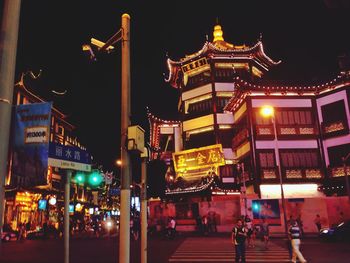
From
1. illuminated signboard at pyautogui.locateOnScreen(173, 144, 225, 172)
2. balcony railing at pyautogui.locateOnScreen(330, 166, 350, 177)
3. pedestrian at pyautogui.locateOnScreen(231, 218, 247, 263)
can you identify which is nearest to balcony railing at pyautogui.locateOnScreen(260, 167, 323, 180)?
balcony railing at pyautogui.locateOnScreen(330, 166, 350, 177)

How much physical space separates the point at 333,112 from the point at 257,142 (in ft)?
25.5

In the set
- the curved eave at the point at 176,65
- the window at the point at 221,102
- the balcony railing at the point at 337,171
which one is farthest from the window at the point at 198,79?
the balcony railing at the point at 337,171

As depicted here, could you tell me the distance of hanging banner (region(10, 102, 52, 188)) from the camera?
4.59 metres

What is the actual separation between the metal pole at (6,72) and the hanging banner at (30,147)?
535 millimetres

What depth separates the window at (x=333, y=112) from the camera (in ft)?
105

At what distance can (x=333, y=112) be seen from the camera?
32656 millimetres

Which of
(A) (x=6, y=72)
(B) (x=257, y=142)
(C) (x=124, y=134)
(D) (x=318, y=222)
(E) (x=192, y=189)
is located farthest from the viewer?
(E) (x=192, y=189)

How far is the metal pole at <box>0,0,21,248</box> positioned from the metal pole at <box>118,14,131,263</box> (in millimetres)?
3000

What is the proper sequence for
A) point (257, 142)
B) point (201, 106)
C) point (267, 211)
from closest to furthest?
point (267, 211) < point (257, 142) < point (201, 106)

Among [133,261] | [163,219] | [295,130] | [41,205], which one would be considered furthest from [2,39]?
[41,205]

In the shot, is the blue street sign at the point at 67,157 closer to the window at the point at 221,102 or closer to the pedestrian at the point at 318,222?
the pedestrian at the point at 318,222

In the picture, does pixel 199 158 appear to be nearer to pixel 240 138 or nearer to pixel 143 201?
pixel 240 138

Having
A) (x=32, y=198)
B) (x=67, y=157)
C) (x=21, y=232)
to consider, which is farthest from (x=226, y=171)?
(x=67, y=157)

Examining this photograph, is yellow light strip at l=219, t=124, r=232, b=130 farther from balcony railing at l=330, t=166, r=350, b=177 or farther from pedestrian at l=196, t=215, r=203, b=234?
balcony railing at l=330, t=166, r=350, b=177
